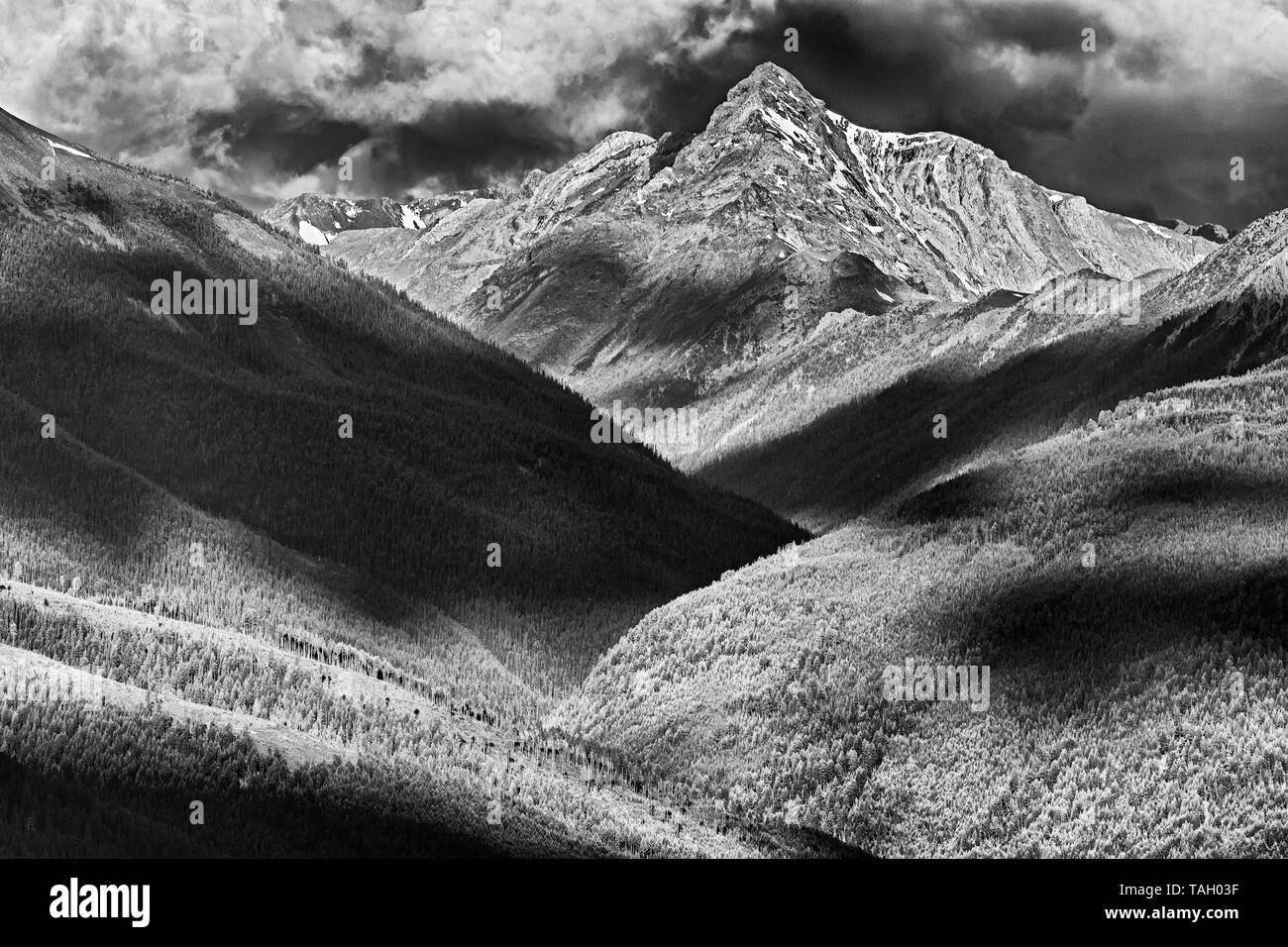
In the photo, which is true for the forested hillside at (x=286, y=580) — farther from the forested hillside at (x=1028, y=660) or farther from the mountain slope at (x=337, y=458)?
the forested hillside at (x=1028, y=660)

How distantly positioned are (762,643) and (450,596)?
62.4m

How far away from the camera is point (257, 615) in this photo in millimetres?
116312

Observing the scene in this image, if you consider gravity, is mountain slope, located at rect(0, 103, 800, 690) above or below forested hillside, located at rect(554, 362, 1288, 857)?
above

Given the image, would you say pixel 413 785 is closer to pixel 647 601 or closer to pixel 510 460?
pixel 647 601

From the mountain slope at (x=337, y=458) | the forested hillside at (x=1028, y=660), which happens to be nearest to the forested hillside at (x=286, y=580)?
the mountain slope at (x=337, y=458)

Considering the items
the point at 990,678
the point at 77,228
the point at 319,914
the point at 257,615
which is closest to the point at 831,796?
the point at 990,678

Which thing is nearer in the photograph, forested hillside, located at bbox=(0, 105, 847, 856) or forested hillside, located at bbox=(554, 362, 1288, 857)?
forested hillside, located at bbox=(0, 105, 847, 856)

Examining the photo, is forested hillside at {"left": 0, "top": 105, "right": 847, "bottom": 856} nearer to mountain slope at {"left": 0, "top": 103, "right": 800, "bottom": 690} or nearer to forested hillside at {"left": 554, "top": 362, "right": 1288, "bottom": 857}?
mountain slope at {"left": 0, "top": 103, "right": 800, "bottom": 690}

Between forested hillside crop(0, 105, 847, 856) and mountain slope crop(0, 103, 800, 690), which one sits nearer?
forested hillside crop(0, 105, 847, 856)

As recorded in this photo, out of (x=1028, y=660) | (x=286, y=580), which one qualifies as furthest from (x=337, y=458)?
(x=1028, y=660)

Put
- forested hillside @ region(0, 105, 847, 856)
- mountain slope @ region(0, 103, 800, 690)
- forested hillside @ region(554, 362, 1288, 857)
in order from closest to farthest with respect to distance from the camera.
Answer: forested hillside @ region(0, 105, 847, 856), forested hillside @ region(554, 362, 1288, 857), mountain slope @ region(0, 103, 800, 690)

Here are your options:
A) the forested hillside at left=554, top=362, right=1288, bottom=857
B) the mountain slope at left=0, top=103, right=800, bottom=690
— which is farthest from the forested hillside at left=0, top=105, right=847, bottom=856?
the forested hillside at left=554, top=362, right=1288, bottom=857

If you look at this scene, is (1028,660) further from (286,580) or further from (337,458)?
(337,458)

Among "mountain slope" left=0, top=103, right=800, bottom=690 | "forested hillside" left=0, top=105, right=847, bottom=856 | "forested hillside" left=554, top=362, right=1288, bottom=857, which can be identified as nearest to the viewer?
"forested hillside" left=0, top=105, right=847, bottom=856
